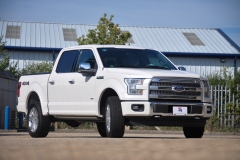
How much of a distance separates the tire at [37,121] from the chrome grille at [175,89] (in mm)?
3156

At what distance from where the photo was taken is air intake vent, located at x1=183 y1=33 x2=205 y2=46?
44162mm

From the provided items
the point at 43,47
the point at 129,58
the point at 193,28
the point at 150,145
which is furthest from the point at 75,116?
the point at 193,28

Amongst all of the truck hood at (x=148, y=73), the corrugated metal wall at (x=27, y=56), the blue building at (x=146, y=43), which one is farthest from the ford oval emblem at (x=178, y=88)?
the corrugated metal wall at (x=27, y=56)

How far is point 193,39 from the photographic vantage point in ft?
148

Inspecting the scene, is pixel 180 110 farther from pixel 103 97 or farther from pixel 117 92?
pixel 103 97

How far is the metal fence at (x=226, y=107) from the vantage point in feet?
78.9

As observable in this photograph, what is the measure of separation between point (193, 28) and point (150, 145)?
40100 mm

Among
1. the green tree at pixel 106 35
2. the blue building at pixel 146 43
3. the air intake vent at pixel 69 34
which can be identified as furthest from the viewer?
the air intake vent at pixel 69 34

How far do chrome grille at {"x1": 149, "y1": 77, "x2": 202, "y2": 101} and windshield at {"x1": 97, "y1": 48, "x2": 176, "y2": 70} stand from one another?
107cm

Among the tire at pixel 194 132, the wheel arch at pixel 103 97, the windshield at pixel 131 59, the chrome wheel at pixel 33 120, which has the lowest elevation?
the tire at pixel 194 132

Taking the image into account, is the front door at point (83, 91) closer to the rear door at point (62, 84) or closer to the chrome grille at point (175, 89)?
the rear door at point (62, 84)

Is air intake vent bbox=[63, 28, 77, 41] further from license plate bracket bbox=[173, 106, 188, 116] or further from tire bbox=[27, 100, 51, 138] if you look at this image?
license plate bracket bbox=[173, 106, 188, 116]

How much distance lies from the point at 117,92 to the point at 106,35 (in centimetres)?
1819

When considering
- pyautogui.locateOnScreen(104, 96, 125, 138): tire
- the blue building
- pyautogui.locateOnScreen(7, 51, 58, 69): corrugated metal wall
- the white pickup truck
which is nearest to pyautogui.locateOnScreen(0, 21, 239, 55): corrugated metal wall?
Answer: the blue building
